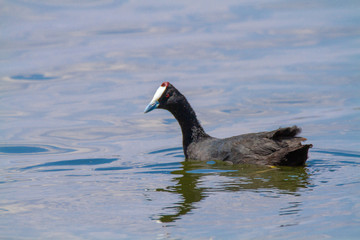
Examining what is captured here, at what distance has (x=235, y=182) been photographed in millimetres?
7375

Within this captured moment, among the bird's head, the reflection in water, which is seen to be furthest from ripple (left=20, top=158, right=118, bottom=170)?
the reflection in water

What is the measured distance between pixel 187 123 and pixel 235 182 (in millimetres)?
2377

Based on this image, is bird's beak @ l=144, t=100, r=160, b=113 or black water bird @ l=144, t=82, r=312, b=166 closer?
black water bird @ l=144, t=82, r=312, b=166

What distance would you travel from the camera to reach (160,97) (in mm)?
9273

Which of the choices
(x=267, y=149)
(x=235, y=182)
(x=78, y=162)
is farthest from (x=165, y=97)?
(x=235, y=182)

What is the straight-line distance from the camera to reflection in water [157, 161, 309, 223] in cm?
639

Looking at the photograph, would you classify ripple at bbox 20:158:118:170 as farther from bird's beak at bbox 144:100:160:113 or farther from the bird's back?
the bird's back

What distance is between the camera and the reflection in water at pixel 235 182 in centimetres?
639

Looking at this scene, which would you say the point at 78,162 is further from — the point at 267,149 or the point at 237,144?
the point at 267,149

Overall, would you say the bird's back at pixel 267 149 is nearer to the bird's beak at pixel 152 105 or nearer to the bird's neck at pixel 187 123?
the bird's neck at pixel 187 123

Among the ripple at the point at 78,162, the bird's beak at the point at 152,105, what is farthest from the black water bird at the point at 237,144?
the ripple at the point at 78,162

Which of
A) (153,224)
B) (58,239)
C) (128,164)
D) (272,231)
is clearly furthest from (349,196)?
(128,164)

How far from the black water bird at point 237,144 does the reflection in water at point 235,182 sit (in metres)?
0.13

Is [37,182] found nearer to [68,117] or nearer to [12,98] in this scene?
[68,117]
